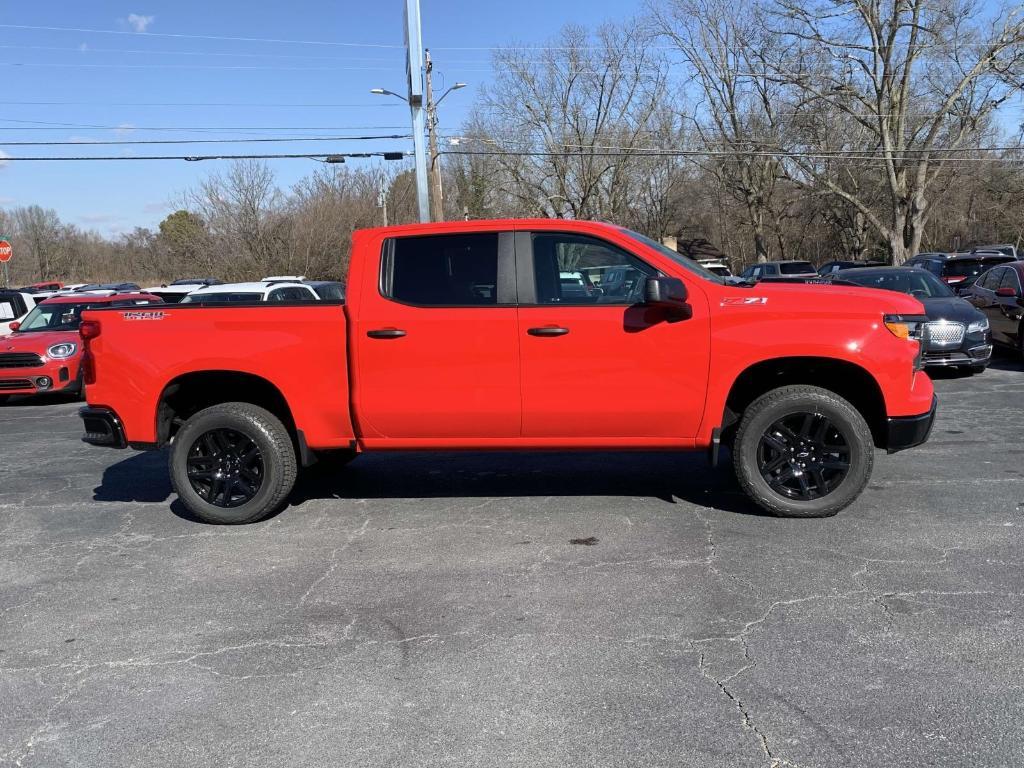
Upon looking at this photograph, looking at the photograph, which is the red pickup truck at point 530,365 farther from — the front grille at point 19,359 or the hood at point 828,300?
the front grille at point 19,359

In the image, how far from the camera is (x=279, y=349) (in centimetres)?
553

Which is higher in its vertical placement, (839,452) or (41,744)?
(839,452)

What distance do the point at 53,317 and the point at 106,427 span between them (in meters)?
9.90

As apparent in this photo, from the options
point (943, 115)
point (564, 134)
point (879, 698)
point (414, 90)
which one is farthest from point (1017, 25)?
point (879, 698)

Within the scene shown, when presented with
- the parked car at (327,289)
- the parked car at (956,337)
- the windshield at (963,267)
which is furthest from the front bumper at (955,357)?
the windshield at (963,267)

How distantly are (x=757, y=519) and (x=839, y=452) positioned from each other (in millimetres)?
681

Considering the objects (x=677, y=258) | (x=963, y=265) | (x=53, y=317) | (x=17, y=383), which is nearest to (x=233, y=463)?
(x=677, y=258)

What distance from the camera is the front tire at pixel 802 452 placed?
5277 mm

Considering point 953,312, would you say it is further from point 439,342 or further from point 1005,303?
point 439,342

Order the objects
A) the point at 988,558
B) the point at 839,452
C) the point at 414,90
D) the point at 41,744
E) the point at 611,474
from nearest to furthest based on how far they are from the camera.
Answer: the point at 41,744 < the point at 988,558 < the point at 839,452 < the point at 611,474 < the point at 414,90

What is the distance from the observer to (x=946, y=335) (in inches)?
448

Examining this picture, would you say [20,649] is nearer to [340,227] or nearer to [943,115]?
[340,227]

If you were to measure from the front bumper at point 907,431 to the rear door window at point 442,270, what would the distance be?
2.70 metres

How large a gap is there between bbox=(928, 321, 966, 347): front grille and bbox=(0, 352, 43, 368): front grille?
12.8m
